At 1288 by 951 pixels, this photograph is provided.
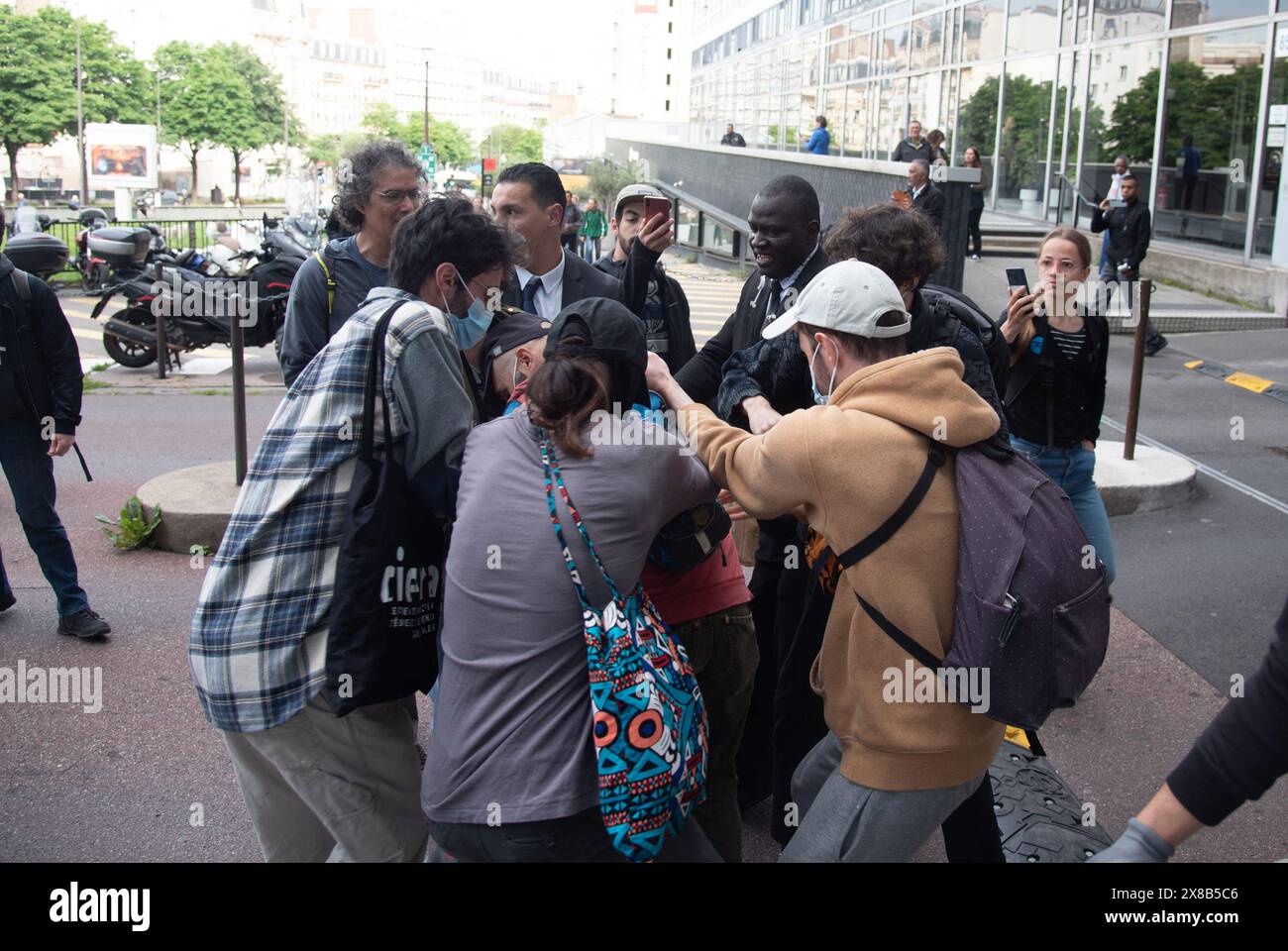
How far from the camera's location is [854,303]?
104 inches

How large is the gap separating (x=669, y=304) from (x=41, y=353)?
285 cm

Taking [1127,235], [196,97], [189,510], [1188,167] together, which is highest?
[196,97]

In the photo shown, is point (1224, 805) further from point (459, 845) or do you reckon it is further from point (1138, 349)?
point (1138, 349)

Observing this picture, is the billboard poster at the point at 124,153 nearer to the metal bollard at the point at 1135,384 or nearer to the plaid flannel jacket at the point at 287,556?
the metal bollard at the point at 1135,384

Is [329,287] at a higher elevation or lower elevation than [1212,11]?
lower

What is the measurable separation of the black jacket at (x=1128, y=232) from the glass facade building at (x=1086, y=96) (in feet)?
7.77

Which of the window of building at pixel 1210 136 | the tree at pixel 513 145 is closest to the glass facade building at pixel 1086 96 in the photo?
the window of building at pixel 1210 136

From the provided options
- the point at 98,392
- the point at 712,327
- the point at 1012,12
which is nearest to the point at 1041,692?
the point at 98,392

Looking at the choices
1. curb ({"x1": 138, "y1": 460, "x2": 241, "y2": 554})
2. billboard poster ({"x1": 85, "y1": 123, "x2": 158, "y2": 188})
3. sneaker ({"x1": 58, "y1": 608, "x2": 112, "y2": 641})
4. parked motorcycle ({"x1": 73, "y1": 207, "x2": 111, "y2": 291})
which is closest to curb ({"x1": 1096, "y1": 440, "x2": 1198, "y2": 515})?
curb ({"x1": 138, "y1": 460, "x2": 241, "y2": 554})

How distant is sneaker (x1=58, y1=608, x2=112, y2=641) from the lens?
5.41 metres

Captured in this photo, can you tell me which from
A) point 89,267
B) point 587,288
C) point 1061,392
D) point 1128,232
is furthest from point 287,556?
point 89,267

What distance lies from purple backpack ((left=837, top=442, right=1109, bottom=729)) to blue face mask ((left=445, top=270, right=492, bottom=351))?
4.53 ft

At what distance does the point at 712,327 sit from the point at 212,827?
47.5ft

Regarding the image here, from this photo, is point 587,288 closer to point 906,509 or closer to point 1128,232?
point 906,509
